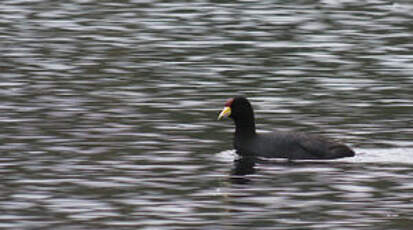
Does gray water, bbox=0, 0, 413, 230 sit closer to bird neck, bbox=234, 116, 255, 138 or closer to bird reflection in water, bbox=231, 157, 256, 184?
bird reflection in water, bbox=231, 157, 256, 184

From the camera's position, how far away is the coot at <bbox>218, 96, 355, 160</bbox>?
21484mm

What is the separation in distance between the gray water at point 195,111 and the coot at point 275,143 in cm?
27

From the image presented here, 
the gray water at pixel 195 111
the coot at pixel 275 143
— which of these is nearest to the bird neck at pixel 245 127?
the coot at pixel 275 143

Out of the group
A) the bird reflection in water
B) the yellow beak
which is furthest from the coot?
the bird reflection in water

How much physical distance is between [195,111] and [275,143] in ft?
15.8

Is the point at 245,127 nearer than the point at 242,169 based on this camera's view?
No

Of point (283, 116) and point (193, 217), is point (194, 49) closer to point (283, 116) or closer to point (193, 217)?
point (283, 116)

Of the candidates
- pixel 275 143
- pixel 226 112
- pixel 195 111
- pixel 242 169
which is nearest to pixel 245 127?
pixel 226 112

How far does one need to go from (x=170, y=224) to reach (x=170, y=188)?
2411 millimetres

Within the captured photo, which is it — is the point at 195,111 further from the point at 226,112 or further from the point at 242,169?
the point at 242,169

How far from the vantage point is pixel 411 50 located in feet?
116

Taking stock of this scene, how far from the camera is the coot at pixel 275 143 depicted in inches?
846

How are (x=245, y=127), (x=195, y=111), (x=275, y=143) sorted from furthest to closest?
(x=195, y=111), (x=245, y=127), (x=275, y=143)

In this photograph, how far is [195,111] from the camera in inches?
1044
